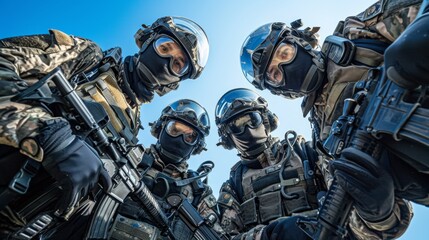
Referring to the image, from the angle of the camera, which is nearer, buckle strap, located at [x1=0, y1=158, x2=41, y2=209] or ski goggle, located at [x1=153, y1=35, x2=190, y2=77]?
buckle strap, located at [x1=0, y1=158, x2=41, y2=209]

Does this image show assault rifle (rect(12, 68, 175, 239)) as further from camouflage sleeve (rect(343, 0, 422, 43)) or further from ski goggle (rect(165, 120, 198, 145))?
camouflage sleeve (rect(343, 0, 422, 43))

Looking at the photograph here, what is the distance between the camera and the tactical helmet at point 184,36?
5.88m

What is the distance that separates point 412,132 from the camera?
2445 mm

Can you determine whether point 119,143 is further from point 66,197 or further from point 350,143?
point 350,143

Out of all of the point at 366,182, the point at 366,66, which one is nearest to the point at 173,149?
the point at 366,66

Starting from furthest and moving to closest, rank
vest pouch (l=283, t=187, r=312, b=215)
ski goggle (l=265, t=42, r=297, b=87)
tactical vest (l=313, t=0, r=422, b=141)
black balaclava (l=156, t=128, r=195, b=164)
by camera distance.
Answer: black balaclava (l=156, t=128, r=195, b=164) → vest pouch (l=283, t=187, r=312, b=215) → ski goggle (l=265, t=42, r=297, b=87) → tactical vest (l=313, t=0, r=422, b=141)

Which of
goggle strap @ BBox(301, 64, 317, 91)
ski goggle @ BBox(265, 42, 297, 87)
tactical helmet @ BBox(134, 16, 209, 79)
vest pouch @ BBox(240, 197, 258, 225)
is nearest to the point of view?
goggle strap @ BBox(301, 64, 317, 91)

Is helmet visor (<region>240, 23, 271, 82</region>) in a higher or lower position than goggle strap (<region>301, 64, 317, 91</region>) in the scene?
higher

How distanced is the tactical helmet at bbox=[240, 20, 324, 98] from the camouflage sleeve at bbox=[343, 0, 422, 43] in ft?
2.16

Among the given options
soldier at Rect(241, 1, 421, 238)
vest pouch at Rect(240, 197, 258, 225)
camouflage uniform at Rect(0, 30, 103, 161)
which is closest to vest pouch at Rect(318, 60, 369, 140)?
soldier at Rect(241, 1, 421, 238)

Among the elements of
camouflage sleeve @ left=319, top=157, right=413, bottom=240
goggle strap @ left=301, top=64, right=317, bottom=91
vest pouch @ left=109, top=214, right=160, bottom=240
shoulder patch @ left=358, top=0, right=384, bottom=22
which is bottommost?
vest pouch @ left=109, top=214, right=160, bottom=240

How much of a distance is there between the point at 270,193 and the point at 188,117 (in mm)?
2599

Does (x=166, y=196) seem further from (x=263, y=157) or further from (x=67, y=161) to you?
(x=67, y=161)

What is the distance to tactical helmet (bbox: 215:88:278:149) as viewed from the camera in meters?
6.84
